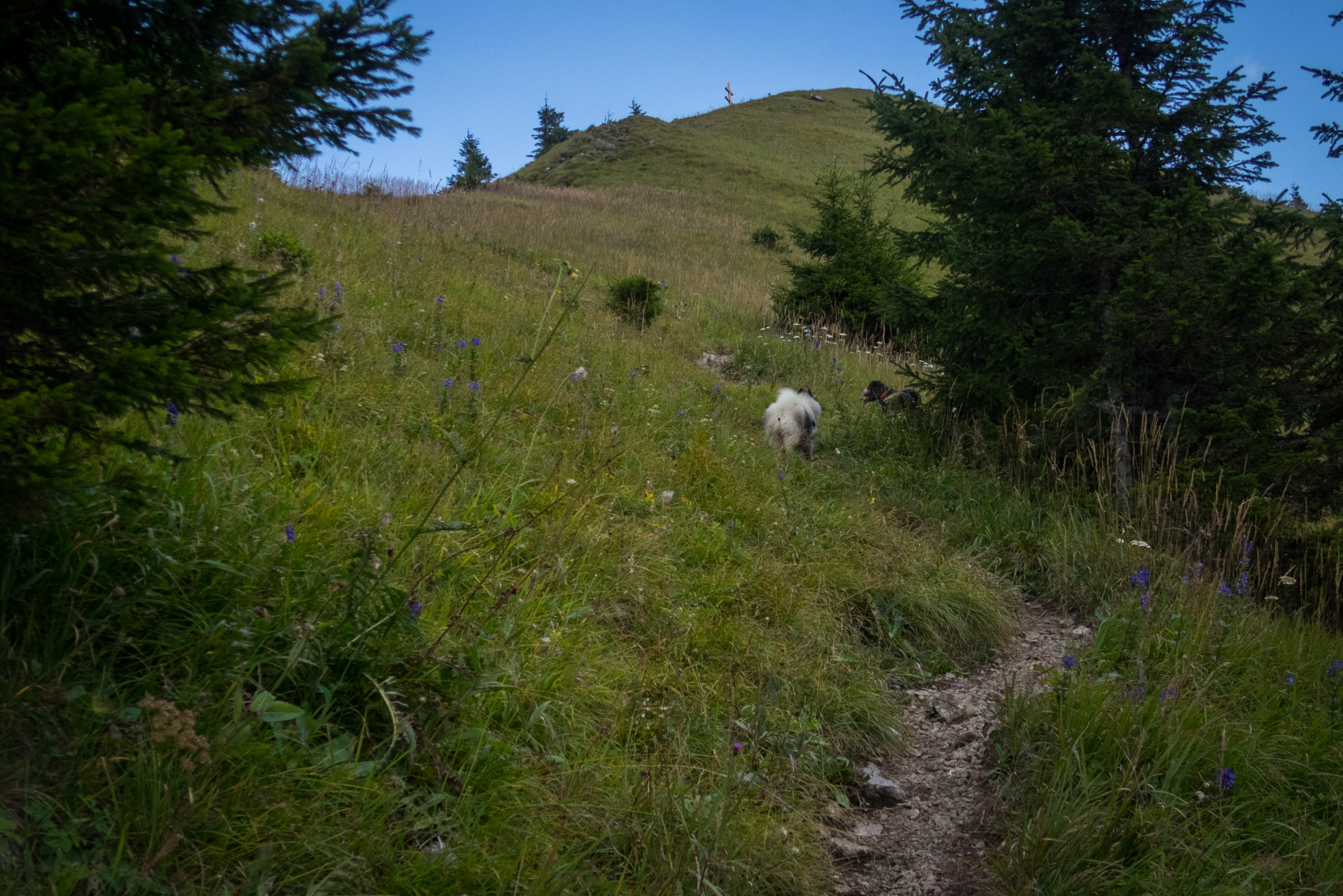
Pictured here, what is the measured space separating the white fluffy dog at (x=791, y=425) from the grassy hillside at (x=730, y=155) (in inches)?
1057

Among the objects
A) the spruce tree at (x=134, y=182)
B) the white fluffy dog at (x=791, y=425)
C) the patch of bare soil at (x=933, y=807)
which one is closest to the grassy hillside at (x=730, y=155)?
the white fluffy dog at (x=791, y=425)

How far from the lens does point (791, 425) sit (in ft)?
21.6

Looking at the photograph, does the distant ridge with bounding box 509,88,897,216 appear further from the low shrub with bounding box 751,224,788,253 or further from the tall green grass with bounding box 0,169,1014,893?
the tall green grass with bounding box 0,169,1014,893

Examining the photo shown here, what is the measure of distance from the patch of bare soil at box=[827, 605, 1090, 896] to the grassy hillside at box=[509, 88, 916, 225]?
3030 cm

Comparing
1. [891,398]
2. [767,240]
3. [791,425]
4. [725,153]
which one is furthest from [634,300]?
[725,153]

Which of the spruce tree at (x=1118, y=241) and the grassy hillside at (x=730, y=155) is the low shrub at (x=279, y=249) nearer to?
the spruce tree at (x=1118, y=241)

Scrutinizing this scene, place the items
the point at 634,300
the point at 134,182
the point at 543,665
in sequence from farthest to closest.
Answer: the point at 634,300, the point at 543,665, the point at 134,182

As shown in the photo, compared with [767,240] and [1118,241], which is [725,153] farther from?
[1118,241]

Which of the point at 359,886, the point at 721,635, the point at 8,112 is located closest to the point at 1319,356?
the point at 721,635

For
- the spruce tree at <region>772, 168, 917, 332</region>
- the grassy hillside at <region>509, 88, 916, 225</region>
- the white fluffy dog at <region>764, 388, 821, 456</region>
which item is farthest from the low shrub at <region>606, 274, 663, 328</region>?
the grassy hillside at <region>509, 88, 916, 225</region>

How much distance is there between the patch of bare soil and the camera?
252 cm

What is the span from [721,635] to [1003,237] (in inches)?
201

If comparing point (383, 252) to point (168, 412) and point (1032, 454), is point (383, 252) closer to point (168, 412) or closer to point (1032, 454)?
point (168, 412)

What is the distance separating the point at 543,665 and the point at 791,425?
4.37m
